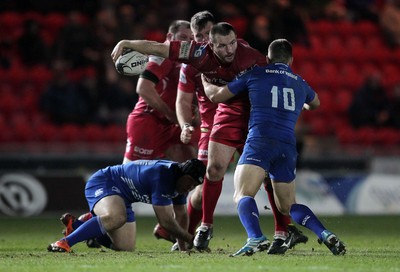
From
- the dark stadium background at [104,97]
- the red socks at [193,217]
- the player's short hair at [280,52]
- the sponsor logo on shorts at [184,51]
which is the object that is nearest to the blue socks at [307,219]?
the player's short hair at [280,52]

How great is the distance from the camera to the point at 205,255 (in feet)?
28.0

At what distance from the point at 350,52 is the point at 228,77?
10608 mm

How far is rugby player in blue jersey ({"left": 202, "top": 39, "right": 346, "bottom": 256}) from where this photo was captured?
837 cm

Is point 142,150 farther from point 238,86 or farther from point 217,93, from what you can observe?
point 238,86

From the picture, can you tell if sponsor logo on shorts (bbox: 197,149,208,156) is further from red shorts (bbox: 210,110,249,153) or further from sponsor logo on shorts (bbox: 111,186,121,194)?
sponsor logo on shorts (bbox: 111,186,121,194)

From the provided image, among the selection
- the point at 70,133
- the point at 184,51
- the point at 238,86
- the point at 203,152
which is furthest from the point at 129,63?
the point at 70,133

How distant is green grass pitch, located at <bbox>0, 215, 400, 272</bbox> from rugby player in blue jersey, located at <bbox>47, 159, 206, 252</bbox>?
18cm

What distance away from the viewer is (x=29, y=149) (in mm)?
14719

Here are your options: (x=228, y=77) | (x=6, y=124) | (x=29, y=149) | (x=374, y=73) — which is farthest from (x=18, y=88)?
(x=228, y=77)

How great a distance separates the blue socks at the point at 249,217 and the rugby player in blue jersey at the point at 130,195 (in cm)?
50

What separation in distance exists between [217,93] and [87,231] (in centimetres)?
A: 169

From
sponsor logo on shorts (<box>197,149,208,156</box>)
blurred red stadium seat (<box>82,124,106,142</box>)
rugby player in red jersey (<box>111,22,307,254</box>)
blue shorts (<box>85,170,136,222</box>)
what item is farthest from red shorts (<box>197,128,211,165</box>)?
blurred red stadium seat (<box>82,124,106,142</box>)

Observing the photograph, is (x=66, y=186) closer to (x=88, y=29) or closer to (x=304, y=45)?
(x=88, y=29)

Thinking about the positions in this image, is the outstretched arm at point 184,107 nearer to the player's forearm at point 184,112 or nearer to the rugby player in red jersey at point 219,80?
the player's forearm at point 184,112
